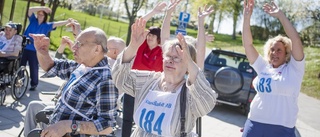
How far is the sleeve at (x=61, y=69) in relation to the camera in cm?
317

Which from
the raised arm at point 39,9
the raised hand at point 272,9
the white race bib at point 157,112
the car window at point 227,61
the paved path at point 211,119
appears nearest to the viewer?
the white race bib at point 157,112

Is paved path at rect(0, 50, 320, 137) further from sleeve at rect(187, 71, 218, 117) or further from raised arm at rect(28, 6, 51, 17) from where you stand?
sleeve at rect(187, 71, 218, 117)

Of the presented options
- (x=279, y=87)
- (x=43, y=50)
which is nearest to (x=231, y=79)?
(x=279, y=87)

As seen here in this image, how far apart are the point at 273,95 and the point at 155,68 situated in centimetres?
148

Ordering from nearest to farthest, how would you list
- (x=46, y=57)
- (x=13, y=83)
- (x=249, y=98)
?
(x=46, y=57)
(x=13, y=83)
(x=249, y=98)

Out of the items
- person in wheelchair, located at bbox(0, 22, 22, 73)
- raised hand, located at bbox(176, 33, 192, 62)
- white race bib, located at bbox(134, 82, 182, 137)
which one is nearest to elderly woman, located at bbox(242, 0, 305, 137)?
white race bib, located at bbox(134, 82, 182, 137)

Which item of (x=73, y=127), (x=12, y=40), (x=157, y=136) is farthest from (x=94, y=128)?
(x=12, y=40)

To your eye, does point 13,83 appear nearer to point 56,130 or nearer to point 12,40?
point 12,40

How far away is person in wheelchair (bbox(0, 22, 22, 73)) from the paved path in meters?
0.74

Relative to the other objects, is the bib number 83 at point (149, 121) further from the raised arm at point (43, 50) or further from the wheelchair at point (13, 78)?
the wheelchair at point (13, 78)

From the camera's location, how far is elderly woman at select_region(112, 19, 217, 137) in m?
2.21

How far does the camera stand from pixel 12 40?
627 centimetres

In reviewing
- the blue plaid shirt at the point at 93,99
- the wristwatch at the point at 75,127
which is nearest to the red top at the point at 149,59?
the blue plaid shirt at the point at 93,99

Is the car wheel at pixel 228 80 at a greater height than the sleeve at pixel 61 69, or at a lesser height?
lesser
